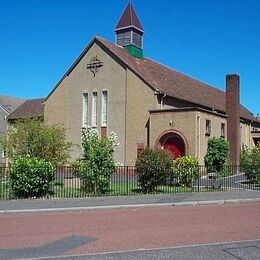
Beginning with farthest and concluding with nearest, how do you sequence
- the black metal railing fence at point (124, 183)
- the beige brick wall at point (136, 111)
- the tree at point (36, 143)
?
the beige brick wall at point (136, 111) < the tree at point (36, 143) < the black metal railing fence at point (124, 183)

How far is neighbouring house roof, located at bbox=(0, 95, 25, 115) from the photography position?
55231 millimetres

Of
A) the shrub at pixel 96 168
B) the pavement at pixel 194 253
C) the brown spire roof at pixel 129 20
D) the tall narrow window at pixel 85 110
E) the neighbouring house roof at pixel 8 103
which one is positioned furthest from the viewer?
the neighbouring house roof at pixel 8 103

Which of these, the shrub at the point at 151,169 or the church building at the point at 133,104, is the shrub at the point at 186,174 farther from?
the church building at the point at 133,104

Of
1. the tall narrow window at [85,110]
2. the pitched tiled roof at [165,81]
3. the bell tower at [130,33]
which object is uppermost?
the bell tower at [130,33]

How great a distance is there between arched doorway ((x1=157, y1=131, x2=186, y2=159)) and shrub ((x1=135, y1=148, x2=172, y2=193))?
38.8 feet

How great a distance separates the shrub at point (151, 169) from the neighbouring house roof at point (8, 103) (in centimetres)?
3795

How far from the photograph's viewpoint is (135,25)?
1624 inches

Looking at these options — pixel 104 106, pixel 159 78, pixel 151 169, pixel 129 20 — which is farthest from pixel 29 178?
pixel 129 20

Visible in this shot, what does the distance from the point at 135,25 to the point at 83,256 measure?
36.0 m

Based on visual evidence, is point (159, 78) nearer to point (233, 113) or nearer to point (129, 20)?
point (233, 113)

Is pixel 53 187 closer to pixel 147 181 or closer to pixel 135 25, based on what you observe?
pixel 147 181

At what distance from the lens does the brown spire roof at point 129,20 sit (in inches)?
1625

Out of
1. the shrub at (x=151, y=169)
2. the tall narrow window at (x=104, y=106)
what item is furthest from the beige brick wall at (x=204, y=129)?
the shrub at (x=151, y=169)

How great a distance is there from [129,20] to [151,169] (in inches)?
998
